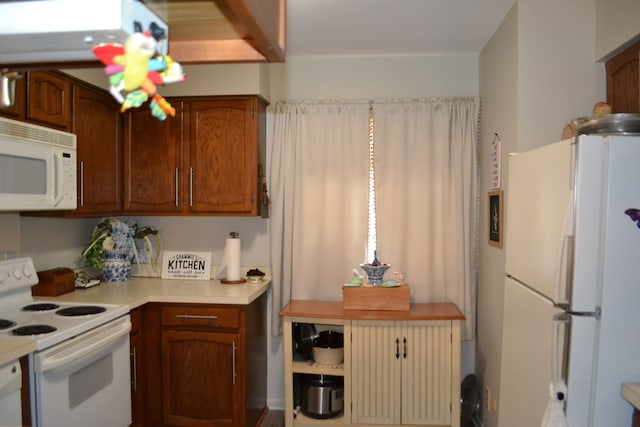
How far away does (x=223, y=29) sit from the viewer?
2.43 ft

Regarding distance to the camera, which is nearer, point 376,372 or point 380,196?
point 376,372

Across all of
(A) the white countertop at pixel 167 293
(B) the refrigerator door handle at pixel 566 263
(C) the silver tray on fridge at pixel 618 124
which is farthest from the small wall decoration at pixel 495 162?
(A) the white countertop at pixel 167 293

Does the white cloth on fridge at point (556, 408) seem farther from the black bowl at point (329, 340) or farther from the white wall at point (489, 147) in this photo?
the black bowl at point (329, 340)

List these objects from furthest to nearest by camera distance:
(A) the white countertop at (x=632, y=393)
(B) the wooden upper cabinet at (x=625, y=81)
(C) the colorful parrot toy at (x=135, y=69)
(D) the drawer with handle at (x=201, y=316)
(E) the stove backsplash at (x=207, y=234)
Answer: (E) the stove backsplash at (x=207, y=234) < (D) the drawer with handle at (x=201, y=316) < (B) the wooden upper cabinet at (x=625, y=81) < (A) the white countertop at (x=632, y=393) < (C) the colorful parrot toy at (x=135, y=69)

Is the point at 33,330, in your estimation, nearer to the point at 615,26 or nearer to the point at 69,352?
the point at 69,352

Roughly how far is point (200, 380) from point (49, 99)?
177cm

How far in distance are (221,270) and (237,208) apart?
0.47 m

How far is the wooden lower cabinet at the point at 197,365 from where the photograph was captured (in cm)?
270

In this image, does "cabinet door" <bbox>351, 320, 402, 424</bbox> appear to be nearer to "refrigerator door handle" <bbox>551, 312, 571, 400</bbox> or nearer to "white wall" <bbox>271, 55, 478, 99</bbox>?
"refrigerator door handle" <bbox>551, 312, 571, 400</bbox>

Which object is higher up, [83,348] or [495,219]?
[495,219]

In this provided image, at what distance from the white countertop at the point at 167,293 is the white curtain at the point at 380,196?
367mm

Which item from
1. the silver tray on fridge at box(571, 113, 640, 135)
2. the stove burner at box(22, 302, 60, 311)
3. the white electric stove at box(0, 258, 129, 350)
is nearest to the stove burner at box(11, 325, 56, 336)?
the white electric stove at box(0, 258, 129, 350)

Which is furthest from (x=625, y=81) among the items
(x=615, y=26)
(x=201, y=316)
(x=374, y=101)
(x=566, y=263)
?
(x=201, y=316)

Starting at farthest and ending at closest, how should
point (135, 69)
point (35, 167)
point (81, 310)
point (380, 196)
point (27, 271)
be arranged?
1. point (380, 196)
2. point (27, 271)
3. point (81, 310)
4. point (35, 167)
5. point (135, 69)
